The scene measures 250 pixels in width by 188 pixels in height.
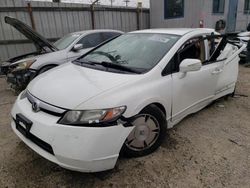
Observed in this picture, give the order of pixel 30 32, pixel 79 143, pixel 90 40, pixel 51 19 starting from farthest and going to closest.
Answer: pixel 51 19 → pixel 90 40 → pixel 30 32 → pixel 79 143

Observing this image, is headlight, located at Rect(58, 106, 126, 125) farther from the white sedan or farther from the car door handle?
the car door handle

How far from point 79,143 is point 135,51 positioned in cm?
160

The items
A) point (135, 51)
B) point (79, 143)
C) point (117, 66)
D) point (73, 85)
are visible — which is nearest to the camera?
point (79, 143)

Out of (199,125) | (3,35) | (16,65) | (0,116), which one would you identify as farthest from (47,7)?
(199,125)

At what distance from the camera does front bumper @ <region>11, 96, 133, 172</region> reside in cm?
197

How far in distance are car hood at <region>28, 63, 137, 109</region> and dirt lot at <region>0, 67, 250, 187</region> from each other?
787 millimetres

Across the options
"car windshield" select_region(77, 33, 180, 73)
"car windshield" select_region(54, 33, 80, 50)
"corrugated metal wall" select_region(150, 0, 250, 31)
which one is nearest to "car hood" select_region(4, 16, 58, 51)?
"car windshield" select_region(54, 33, 80, 50)

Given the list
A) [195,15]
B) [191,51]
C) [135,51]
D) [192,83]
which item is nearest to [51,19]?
[195,15]

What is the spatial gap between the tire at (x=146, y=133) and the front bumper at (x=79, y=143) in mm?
325

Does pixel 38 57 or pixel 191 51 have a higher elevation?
pixel 191 51

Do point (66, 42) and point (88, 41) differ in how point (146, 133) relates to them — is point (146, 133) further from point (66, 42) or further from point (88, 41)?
point (66, 42)

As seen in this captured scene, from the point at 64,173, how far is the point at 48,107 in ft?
2.45

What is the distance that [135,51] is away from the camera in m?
3.08

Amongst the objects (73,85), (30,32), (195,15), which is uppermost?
(195,15)
